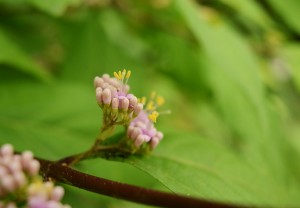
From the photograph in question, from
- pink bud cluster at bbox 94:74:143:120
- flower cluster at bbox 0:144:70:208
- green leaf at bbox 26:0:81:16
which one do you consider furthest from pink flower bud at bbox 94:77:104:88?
green leaf at bbox 26:0:81:16

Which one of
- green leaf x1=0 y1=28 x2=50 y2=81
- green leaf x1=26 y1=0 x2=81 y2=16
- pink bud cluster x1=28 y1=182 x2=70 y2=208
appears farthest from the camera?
green leaf x1=0 y1=28 x2=50 y2=81

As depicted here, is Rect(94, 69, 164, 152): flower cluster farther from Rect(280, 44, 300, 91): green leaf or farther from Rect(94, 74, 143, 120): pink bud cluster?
Rect(280, 44, 300, 91): green leaf

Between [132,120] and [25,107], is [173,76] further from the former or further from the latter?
[132,120]

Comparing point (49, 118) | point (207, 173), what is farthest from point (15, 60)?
point (207, 173)

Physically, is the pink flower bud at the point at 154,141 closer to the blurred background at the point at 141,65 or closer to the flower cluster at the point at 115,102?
the flower cluster at the point at 115,102

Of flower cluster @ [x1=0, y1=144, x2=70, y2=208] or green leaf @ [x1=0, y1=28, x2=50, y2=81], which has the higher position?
green leaf @ [x1=0, y1=28, x2=50, y2=81]

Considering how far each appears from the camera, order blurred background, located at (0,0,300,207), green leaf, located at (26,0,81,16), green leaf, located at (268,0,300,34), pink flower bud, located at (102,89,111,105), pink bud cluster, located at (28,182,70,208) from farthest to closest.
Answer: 1. green leaf, located at (268,0,300,34)
2. blurred background, located at (0,0,300,207)
3. green leaf, located at (26,0,81,16)
4. pink flower bud, located at (102,89,111,105)
5. pink bud cluster, located at (28,182,70,208)

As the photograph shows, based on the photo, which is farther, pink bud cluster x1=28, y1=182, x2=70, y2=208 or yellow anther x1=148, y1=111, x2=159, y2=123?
yellow anther x1=148, y1=111, x2=159, y2=123

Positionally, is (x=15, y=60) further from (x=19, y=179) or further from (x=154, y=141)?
(x=19, y=179)
